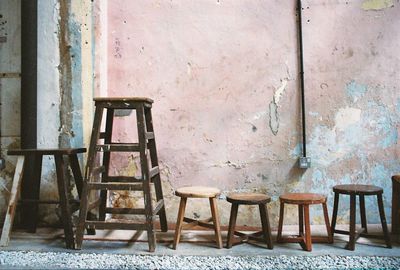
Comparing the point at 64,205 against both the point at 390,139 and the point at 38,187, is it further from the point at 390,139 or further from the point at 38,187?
the point at 390,139

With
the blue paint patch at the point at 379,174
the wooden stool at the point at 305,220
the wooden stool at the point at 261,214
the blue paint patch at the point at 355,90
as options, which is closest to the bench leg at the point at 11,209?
the wooden stool at the point at 261,214

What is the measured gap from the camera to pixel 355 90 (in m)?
3.46

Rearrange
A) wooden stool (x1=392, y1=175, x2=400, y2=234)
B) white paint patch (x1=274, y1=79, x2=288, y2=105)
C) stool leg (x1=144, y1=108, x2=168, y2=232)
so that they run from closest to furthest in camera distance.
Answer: wooden stool (x1=392, y1=175, x2=400, y2=234) < stool leg (x1=144, y1=108, x2=168, y2=232) < white paint patch (x1=274, y1=79, x2=288, y2=105)

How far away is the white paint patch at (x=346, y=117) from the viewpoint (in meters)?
3.45

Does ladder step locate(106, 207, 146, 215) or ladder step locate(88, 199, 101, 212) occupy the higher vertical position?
ladder step locate(88, 199, 101, 212)

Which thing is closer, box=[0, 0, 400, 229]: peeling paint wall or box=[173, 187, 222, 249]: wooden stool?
box=[173, 187, 222, 249]: wooden stool

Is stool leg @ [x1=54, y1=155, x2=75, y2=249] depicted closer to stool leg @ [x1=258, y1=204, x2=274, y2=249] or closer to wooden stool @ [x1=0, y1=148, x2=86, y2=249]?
wooden stool @ [x1=0, y1=148, x2=86, y2=249]

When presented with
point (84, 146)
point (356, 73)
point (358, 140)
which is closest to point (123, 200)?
point (84, 146)

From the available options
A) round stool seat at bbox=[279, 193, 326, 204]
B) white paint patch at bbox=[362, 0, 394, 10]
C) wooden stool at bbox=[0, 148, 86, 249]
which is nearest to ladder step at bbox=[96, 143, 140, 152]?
wooden stool at bbox=[0, 148, 86, 249]

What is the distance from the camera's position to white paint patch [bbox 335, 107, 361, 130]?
3.45 metres

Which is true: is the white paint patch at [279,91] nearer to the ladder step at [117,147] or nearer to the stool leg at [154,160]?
the stool leg at [154,160]

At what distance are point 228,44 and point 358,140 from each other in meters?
1.51

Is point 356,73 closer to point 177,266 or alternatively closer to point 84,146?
point 177,266

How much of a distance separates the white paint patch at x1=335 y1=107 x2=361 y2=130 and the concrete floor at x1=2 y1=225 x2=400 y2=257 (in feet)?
3.18
